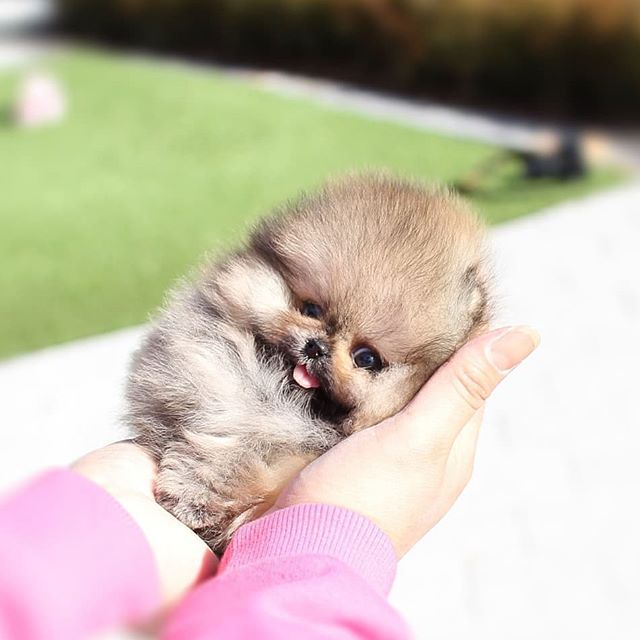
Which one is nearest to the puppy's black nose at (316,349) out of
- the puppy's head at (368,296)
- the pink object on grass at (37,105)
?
the puppy's head at (368,296)

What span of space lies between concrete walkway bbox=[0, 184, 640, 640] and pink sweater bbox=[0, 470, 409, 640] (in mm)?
492

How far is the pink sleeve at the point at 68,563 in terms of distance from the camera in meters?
0.69

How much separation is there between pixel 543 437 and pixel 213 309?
173cm

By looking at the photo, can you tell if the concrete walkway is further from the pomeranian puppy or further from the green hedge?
the green hedge

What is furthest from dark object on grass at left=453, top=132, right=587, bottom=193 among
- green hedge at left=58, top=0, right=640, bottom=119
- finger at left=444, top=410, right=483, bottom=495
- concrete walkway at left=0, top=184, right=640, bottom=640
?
finger at left=444, top=410, right=483, bottom=495

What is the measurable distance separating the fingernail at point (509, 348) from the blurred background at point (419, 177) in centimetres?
14

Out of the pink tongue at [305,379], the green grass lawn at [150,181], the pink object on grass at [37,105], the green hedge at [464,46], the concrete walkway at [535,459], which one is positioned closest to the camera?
the pink tongue at [305,379]

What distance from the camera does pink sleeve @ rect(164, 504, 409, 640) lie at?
72 cm

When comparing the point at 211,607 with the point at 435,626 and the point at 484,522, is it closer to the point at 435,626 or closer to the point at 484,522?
the point at 435,626

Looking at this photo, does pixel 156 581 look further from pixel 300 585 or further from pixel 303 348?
pixel 303 348

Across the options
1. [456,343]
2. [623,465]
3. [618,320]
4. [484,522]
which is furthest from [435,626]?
[618,320]

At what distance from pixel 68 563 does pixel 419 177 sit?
763 millimetres

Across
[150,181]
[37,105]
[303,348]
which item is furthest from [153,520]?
→ [37,105]

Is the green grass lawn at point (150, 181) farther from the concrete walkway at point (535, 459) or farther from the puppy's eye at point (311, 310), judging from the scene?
the puppy's eye at point (311, 310)
